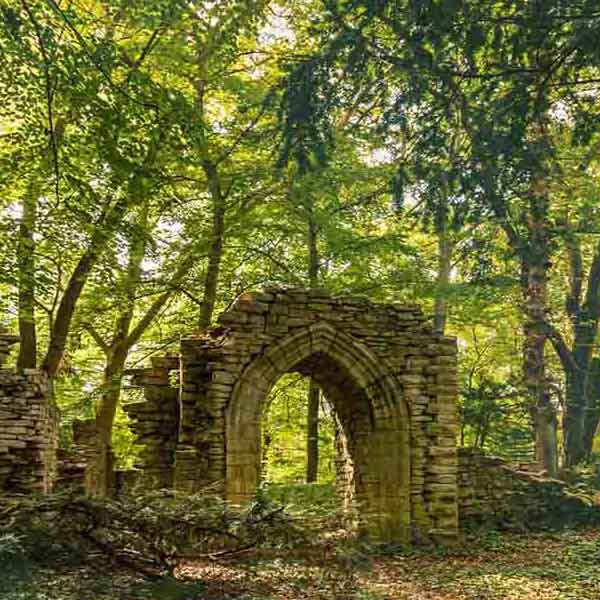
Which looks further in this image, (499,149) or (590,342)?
(590,342)

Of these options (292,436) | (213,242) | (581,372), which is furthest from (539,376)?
(292,436)

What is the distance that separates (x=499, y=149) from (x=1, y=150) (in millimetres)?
10111

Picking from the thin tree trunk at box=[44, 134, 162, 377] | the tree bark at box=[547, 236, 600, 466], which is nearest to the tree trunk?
the thin tree trunk at box=[44, 134, 162, 377]

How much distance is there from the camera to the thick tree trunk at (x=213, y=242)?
1418 centimetres

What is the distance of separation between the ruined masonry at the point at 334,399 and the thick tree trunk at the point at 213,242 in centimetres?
222

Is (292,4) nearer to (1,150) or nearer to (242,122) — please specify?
(242,122)

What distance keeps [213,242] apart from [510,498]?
734 cm

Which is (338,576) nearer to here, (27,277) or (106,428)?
(27,277)

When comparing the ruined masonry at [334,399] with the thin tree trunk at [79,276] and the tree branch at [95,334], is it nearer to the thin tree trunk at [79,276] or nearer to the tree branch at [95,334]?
the thin tree trunk at [79,276]

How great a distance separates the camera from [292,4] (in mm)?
15438

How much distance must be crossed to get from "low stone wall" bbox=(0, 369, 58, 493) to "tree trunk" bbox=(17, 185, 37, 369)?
1.19m

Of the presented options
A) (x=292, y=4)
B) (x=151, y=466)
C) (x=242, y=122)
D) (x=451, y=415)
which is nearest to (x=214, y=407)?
(x=151, y=466)

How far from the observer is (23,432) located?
33.2 ft

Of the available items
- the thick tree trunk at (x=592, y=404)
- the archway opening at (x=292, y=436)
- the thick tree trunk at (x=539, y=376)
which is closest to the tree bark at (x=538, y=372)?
the thick tree trunk at (x=539, y=376)
